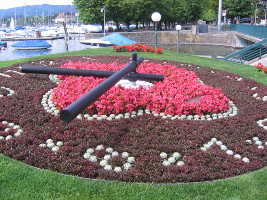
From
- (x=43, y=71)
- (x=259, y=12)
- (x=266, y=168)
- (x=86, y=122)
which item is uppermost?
(x=259, y=12)

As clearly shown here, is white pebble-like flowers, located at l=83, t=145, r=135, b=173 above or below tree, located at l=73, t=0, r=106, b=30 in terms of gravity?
below

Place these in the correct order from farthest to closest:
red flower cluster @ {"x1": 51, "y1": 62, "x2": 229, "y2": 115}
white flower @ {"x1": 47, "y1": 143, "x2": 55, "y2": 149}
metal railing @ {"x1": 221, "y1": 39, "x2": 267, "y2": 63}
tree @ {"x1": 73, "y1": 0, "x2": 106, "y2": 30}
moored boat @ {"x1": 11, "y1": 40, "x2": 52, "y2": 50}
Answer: tree @ {"x1": 73, "y1": 0, "x2": 106, "y2": 30} → moored boat @ {"x1": 11, "y1": 40, "x2": 52, "y2": 50} → metal railing @ {"x1": 221, "y1": 39, "x2": 267, "y2": 63} → red flower cluster @ {"x1": 51, "y1": 62, "x2": 229, "y2": 115} → white flower @ {"x1": 47, "y1": 143, "x2": 55, "y2": 149}

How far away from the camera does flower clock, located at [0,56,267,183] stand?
15.7 feet

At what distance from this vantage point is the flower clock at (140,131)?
15.7 ft

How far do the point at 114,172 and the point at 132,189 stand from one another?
0.53m

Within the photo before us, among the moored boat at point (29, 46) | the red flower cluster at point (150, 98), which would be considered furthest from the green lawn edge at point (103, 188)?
the moored boat at point (29, 46)

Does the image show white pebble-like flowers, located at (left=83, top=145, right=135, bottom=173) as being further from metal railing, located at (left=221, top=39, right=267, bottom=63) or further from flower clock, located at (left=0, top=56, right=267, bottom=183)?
metal railing, located at (left=221, top=39, right=267, bottom=63)

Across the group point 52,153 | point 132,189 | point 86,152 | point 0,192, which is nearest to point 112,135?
point 86,152

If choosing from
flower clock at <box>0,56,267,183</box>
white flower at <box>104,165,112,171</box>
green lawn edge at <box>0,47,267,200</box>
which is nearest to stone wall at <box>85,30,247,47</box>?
flower clock at <box>0,56,267,183</box>

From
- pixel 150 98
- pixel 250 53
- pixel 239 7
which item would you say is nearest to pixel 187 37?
pixel 239 7

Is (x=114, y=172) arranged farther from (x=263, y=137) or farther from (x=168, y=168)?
(x=263, y=137)

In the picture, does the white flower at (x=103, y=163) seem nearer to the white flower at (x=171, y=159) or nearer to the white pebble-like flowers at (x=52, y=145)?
the white pebble-like flowers at (x=52, y=145)

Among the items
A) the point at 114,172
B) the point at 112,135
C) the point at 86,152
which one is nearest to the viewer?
the point at 114,172

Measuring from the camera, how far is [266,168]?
4.86 meters
